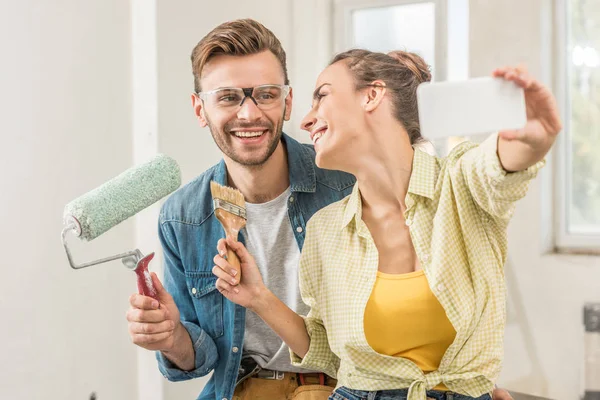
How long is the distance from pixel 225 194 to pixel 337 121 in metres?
0.24

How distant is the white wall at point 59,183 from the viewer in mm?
1828

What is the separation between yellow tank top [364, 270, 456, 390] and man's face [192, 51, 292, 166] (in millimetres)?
457

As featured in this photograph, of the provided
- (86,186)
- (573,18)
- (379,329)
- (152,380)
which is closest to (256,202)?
(379,329)

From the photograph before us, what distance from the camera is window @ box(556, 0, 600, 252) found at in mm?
2352

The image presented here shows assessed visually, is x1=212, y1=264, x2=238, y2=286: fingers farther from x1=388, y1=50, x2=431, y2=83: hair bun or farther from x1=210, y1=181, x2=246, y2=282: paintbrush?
x1=388, y1=50, x2=431, y2=83: hair bun

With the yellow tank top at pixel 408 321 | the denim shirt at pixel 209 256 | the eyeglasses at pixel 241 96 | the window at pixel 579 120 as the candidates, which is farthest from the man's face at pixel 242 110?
the window at pixel 579 120

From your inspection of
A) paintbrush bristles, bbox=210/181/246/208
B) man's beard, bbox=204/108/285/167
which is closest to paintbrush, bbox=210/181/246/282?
paintbrush bristles, bbox=210/181/246/208

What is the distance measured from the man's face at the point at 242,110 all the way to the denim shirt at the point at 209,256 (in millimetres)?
122

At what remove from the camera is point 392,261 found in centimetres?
122

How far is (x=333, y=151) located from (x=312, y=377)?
58 centimetres

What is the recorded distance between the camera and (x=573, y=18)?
2373mm

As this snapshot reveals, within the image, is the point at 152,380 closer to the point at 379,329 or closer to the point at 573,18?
Result: the point at 379,329

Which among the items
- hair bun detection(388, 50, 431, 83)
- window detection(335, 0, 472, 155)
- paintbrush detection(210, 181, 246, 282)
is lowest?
paintbrush detection(210, 181, 246, 282)

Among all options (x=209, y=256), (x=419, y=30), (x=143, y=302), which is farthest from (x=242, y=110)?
(x=419, y=30)
